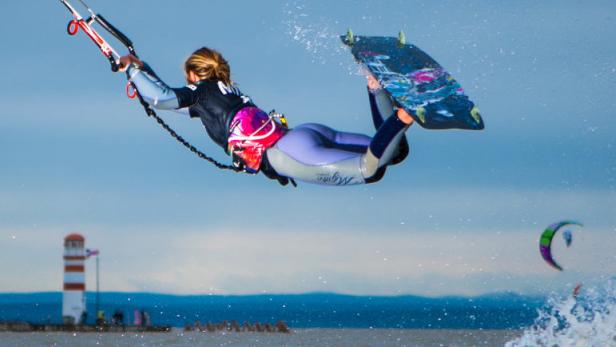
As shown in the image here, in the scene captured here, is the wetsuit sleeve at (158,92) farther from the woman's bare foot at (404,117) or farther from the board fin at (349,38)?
the woman's bare foot at (404,117)

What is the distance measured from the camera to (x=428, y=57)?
33.1 ft

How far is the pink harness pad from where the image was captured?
970 cm

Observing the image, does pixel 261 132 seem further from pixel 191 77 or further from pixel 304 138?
pixel 191 77

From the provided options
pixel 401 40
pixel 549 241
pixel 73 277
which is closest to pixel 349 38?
pixel 401 40

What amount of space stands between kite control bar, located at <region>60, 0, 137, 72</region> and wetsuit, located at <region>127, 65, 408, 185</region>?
8.5 inches

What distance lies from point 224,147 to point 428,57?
2.02 m

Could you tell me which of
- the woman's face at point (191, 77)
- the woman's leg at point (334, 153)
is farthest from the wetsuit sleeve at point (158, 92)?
the woman's leg at point (334, 153)

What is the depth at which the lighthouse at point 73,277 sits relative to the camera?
135ft

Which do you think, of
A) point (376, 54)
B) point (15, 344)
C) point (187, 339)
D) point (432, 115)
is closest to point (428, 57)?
point (376, 54)

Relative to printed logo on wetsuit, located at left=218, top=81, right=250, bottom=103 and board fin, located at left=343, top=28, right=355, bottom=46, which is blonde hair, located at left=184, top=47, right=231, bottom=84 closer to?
printed logo on wetsuit, located at left=218, top=81, right=250, bottom=103

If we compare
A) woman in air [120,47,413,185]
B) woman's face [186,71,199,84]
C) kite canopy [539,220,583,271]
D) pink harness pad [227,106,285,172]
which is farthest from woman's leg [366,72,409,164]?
kite canopy [539,220,583,271]

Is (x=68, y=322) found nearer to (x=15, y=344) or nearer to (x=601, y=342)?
(x=15, y=344)

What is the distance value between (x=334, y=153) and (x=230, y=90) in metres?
1.18

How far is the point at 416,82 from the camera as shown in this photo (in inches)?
377
